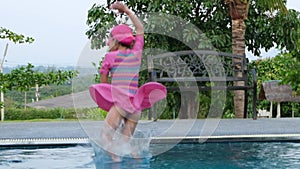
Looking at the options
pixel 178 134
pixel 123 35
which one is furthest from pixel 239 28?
pixel 123 35

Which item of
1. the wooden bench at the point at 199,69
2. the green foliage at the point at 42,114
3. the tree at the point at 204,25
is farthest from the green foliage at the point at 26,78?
the green foliage at the point at 42,114

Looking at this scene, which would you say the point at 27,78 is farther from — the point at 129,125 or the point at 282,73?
the point at 282,73

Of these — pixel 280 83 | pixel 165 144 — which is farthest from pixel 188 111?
pixel 165 144

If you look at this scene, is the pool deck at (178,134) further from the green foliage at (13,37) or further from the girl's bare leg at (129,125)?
the green foliage at (13,37)

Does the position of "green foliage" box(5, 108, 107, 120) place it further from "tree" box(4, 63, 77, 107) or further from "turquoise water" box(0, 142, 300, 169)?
"turquoise water" box(0, 142, 300, 169)

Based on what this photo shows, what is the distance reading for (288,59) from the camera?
988cm

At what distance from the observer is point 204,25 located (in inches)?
364

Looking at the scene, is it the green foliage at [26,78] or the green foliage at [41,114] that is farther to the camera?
the green foliage at [41,114]

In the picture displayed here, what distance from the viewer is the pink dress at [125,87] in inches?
137

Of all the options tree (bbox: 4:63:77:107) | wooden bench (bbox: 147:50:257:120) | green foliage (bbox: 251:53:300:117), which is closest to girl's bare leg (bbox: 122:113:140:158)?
tree (bbox: 4:63:77:107)

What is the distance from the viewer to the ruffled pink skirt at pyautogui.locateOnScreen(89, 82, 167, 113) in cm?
347

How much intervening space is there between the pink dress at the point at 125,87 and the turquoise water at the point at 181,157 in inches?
17.5

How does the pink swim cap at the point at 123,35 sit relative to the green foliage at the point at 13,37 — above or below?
below

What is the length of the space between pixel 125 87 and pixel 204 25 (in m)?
5.95
